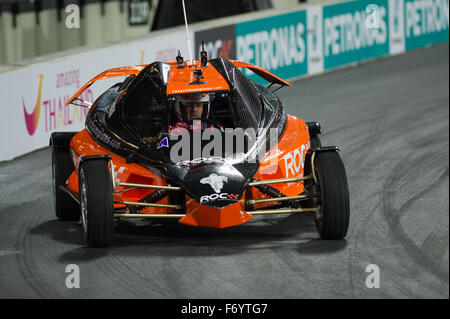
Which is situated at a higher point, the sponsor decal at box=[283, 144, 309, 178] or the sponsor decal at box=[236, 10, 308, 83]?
the sponsor decal at box=[236, 10, 308, 83]

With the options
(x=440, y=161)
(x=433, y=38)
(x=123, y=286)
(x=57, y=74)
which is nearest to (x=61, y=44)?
(x=433, y=38)

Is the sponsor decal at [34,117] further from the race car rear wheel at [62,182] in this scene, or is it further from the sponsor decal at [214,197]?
the sponsor decal at [214,197]

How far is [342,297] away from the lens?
22.9ft

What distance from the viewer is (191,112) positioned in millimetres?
9016

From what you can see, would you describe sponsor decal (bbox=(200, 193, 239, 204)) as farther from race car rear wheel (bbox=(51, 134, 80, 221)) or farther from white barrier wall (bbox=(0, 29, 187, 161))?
white barrier wall (bbox=(0, 29, 187, 161))

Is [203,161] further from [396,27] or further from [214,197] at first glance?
[396,27]

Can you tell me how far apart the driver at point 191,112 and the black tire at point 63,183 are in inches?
52.7

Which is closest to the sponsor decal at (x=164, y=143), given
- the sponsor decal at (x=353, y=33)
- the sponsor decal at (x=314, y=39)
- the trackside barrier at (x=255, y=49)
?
the trackside barrier at (x=255, y=49)

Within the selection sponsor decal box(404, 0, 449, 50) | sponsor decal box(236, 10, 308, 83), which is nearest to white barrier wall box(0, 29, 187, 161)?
sponsor decal box(236, 10, 308, 83)

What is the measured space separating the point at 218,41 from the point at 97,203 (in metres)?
9.58

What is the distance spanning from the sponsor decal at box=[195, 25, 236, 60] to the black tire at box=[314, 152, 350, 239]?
871 centimetres

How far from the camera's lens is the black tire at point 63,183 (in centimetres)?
954

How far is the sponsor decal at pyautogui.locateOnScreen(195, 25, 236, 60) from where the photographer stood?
16.9 metres
